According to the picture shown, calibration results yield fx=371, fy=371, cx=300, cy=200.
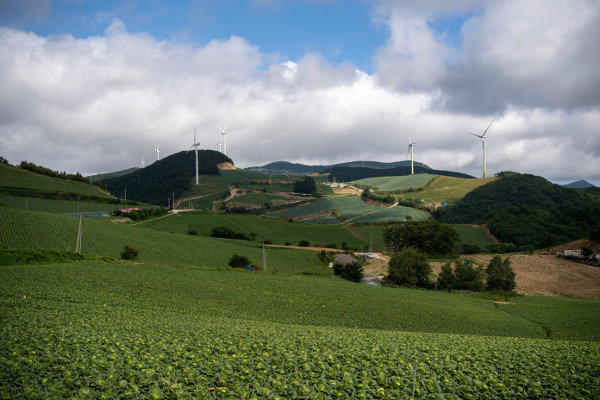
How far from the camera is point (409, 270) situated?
70.8m

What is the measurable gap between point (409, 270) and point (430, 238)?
30.7m

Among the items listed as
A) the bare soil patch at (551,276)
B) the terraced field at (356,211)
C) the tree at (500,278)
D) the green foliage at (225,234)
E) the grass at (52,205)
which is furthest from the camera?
the terraced field at (356,211)

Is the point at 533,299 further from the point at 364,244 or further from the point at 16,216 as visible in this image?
the point at 16,216

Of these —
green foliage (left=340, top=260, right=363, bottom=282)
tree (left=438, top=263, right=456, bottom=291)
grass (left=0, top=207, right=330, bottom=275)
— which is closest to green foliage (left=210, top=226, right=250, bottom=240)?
grass (left=0, top=207, right=330, bottom=275)

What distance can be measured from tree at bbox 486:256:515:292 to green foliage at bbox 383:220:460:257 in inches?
978

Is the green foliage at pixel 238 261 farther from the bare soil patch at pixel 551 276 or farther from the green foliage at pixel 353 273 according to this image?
the bare soil patch at pixel 551 276

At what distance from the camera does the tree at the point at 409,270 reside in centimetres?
7019

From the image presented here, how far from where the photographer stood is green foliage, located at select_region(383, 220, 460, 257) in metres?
96.5

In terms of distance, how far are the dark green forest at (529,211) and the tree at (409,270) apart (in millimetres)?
56465

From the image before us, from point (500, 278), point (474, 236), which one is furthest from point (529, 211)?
point (500, 278)

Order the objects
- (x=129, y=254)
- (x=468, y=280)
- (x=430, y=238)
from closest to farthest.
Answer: (x=129, y=254) < (x=468, y=280) < (x=430, y=238)

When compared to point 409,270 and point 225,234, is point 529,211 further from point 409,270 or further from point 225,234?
point 225,234

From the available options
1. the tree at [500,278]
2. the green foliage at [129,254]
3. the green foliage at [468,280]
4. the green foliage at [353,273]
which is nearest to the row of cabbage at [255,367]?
the green foliage at [129,254]

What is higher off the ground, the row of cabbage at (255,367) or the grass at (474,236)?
the grass at (474,236)
